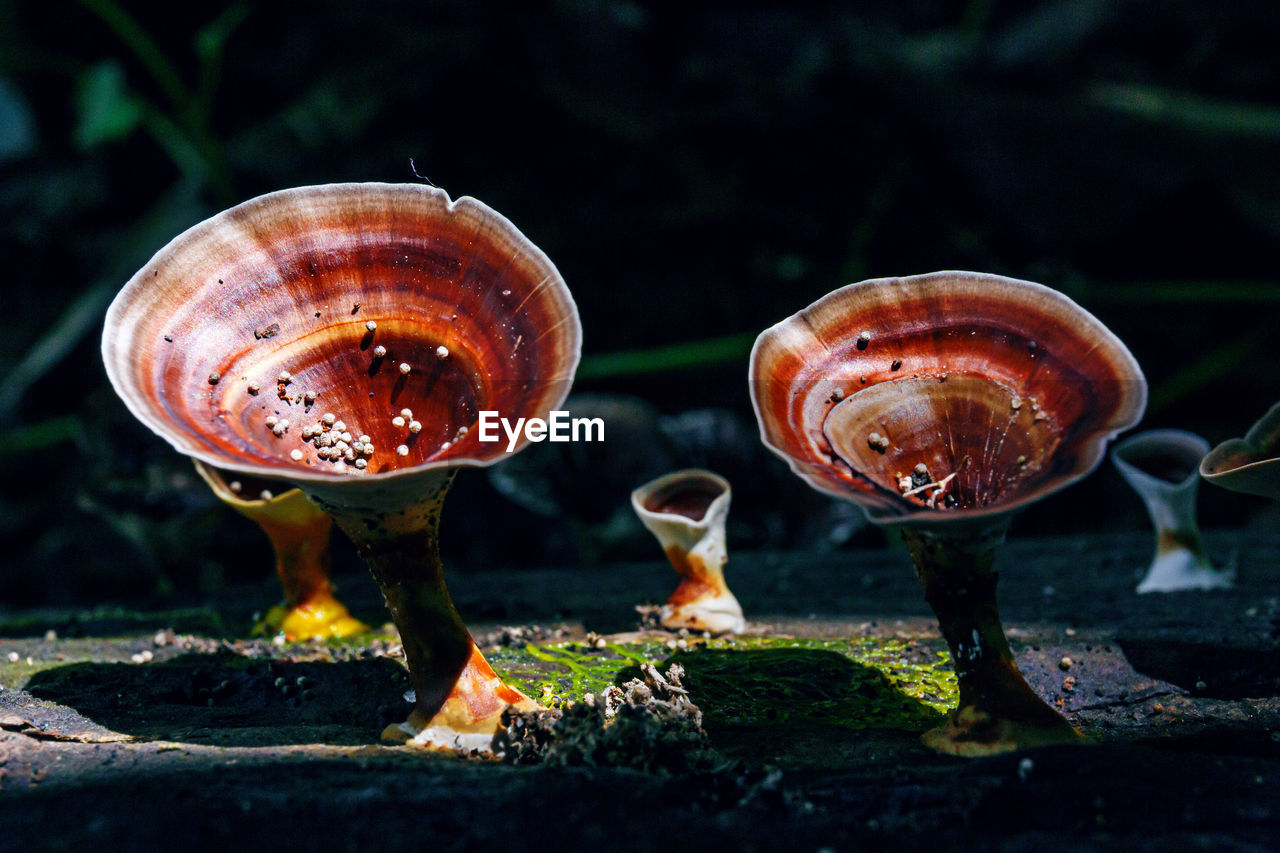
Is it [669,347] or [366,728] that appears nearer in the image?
[366,728]

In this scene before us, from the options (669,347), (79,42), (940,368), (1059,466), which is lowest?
(1059,466)

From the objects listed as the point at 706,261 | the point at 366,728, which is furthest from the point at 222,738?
the point at 706,261

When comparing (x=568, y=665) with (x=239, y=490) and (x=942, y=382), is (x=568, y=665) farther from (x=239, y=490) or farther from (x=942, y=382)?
(x=239, y=490)

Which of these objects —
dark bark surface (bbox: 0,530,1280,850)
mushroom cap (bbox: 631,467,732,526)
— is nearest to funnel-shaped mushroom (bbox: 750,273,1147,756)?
dark bark surface (bbox: 0,530,1280,850)

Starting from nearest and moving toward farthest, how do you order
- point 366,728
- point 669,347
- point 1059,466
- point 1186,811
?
point 1186,811 < point 1059,466 < point 366,728 < point 669,347

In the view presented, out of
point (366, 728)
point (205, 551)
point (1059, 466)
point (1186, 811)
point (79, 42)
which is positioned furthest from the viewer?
point (79, 42)

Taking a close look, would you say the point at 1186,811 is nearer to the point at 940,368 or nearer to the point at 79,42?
the point at 940,368

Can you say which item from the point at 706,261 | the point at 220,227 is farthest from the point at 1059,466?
the point at 706,261

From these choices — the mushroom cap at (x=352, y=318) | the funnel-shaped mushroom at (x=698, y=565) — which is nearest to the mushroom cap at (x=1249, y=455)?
the funnel-shaped mushroom at (x=698, y=565)

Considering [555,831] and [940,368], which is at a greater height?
[940,368]
